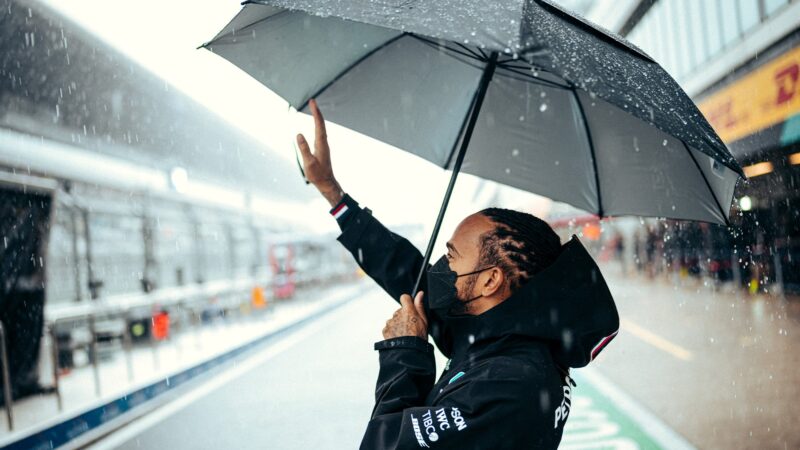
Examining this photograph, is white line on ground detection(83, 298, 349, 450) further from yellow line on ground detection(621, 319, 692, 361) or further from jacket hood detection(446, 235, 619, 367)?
yellow line on ground detection(621, 319, 692, 361)

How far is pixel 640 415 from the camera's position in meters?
5.41

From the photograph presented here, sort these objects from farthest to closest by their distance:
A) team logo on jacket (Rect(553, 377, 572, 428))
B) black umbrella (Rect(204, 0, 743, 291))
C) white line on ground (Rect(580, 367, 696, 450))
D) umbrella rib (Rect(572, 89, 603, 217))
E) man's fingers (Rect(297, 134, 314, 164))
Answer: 1. white line on ground (Rect(580, 367, 696, 450))
2. umbrella rib (Rect(572, 89, 603, 217))
3. black umbrella (Rect(204, 0, 743, 291))
4. man's fingers (Rect(297, 134, 314, 164))
5. team logo on jacket (Rect(553, 377, 572, 428))

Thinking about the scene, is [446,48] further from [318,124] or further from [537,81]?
[318,124]

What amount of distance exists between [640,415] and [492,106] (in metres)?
3.96

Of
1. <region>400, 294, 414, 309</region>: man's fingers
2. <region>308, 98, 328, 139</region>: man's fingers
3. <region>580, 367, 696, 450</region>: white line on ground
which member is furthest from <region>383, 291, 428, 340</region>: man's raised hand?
<region>580, 367, 696, 450</region>: white line on ground

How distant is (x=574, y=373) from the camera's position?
24.8ft

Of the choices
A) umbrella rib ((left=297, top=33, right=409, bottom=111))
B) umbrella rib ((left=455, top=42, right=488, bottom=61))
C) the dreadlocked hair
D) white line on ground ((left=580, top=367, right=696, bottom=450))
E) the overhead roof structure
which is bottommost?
white line on ground ((left=580, top=367, right=696, bottom=450))

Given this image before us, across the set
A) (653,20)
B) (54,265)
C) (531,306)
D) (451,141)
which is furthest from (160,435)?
(653,20)

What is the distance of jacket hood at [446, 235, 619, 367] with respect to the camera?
→ 147 centimetres

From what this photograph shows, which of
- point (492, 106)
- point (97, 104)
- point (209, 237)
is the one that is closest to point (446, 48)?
point (492, 106)

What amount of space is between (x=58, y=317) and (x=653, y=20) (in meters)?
19.2

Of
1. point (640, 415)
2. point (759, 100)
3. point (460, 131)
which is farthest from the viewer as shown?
point (759, 100)

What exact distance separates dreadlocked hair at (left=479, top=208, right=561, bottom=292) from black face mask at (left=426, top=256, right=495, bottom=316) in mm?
96

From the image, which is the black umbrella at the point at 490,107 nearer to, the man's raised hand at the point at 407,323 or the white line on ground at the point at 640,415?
the man's raised hand at the point at 407,323
